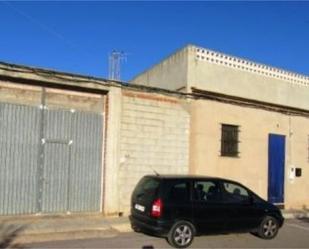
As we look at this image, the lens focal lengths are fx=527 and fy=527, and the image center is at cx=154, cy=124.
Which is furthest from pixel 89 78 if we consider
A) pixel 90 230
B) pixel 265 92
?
pixel 265 92

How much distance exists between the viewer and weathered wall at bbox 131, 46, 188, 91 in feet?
58.3

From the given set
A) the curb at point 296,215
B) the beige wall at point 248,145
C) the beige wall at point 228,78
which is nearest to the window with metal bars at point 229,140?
the beige wall at point 248,145

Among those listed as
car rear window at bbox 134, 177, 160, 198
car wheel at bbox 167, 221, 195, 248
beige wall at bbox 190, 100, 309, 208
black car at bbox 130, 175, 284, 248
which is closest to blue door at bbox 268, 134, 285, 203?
beige wall at bbox 190, 100, 309, 208

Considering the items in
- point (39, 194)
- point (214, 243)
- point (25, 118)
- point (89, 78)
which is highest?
point (89, 78)

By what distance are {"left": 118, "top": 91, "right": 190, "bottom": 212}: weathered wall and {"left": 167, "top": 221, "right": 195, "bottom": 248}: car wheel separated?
396 centimetres

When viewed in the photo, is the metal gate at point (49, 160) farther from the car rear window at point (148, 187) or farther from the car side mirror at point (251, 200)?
the car side mirror at point (251, 200)

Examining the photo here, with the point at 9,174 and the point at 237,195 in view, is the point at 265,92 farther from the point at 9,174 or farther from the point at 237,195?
the point at 9,174

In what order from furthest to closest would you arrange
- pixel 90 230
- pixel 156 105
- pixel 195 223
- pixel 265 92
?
pixel 265 92
pixel 156 105
pixel 90 230
pixel 195 223

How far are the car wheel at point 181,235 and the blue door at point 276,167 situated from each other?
8778 millimetres

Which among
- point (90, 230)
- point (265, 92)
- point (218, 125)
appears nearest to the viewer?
point (90, 230)

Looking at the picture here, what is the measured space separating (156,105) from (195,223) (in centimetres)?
525

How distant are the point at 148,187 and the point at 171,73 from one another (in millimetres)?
6957

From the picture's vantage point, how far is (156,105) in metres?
16.5

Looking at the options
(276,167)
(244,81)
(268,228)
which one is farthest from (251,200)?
(276,167)
